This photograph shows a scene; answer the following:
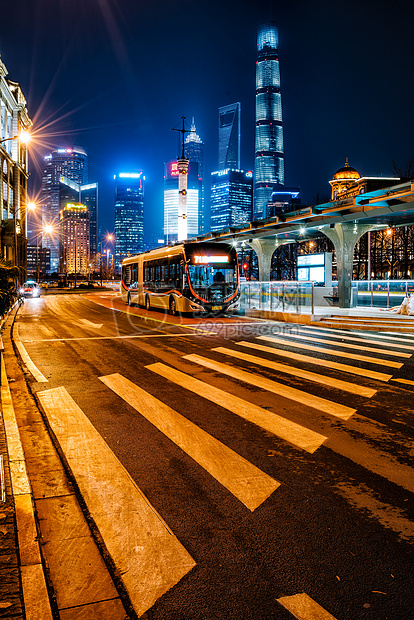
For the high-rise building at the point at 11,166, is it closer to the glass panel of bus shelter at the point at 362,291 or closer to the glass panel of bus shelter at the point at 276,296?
the glass panel of bus shelter at the point at 276,296

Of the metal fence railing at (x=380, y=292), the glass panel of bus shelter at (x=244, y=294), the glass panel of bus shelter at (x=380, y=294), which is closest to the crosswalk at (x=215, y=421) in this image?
the glass panel of bus shelter at (x=244, y=294)

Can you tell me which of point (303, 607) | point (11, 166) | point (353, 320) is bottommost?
point (303, 607)

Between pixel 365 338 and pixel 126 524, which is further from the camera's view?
pixel 365 338

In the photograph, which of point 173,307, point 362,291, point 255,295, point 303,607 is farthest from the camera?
→ point 362,291

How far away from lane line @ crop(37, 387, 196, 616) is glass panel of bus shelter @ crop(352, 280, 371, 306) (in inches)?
966

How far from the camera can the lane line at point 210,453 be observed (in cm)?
448

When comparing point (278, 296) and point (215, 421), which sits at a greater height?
point (278, 296)

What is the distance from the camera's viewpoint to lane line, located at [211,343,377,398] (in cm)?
834

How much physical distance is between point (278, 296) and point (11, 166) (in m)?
52.7

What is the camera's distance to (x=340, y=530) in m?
3.77

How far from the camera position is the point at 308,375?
9.53 meters

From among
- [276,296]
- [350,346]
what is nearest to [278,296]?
[276,296]

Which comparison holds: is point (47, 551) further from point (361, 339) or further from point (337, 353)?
point (361, 339)

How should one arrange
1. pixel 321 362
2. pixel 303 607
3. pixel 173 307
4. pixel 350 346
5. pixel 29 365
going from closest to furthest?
pixel 303 607 < pixel 29 365 < pixel 321 362 < pixel 350 346 < pixel 173 307
